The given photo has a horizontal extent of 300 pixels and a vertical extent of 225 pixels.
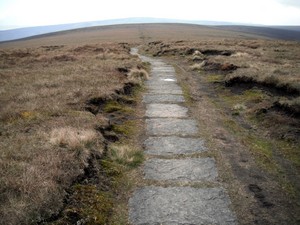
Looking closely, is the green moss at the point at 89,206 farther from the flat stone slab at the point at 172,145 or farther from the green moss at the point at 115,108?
the green moss at the point at 115,108

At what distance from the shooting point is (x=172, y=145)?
33.4 ft

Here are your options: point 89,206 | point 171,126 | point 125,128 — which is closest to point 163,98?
point 171,126

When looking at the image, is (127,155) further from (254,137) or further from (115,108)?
(115,108)

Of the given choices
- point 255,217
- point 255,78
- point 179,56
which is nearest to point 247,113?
point 255,78

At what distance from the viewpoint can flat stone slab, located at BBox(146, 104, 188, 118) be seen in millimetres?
13430

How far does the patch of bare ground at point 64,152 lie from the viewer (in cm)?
613

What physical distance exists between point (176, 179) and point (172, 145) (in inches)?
89.6

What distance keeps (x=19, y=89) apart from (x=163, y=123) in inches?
380

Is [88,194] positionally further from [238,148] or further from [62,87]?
[62,87]

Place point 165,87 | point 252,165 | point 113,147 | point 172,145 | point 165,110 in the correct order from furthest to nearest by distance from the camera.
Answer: point 165,87 → point 165,110 → point 172,145 → point 113,147 → point 252,165

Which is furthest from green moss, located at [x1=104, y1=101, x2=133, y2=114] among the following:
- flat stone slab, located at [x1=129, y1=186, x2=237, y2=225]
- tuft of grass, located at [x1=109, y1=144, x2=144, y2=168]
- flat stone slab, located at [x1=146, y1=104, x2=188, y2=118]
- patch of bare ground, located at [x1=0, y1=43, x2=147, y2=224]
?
flat stone slab, located at [x1=129, y1=186, x2=237, y2=225]

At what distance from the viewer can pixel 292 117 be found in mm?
12109

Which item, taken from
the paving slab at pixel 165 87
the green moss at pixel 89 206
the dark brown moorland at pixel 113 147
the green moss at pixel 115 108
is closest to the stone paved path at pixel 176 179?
the dark brown moorland at pixel 113 147

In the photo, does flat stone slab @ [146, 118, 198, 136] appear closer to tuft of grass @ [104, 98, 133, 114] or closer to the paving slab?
tuft of grass @ [104, 98, 133, 114]
